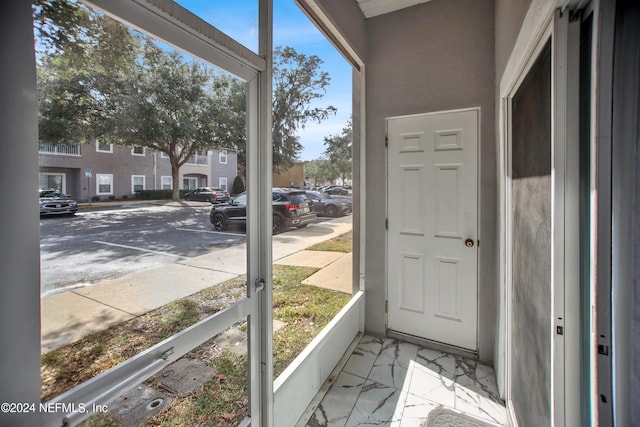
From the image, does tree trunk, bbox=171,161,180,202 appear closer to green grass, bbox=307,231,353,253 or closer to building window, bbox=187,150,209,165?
building window, bbox=187,150,209,165

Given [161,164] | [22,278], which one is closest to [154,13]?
[161,164]

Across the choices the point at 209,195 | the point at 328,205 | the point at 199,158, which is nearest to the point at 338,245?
the point at 328,205

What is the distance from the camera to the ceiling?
2.40 metres

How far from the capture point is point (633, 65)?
2.08 feet

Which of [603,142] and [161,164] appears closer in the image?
[603,142]

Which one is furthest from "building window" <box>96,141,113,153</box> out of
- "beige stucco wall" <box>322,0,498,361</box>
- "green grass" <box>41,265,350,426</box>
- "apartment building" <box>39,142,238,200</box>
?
"beige stucco wall" <box>322,0,498,361</box>

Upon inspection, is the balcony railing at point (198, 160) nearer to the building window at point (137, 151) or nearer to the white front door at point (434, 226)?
the building window at point (137, 151)

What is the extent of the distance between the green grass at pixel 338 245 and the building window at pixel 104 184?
4.26 feet

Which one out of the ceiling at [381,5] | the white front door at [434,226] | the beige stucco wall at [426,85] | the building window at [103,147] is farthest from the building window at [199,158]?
the ceiling at [381,5]

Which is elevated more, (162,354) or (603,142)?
(603,142)

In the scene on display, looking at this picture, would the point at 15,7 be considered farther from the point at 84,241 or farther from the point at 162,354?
the point at 162,354

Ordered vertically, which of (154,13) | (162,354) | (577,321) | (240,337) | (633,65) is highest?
(154,13)

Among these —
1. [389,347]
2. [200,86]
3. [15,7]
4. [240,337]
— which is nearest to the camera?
[15,7]

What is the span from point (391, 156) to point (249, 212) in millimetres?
1695
